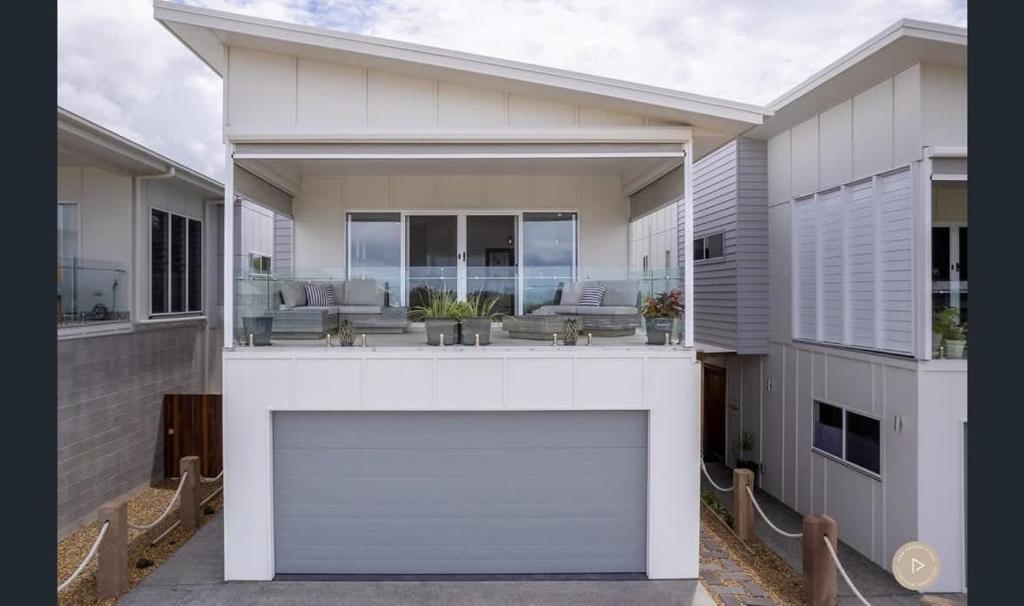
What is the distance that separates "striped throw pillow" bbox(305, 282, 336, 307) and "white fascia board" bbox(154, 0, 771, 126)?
2.46m

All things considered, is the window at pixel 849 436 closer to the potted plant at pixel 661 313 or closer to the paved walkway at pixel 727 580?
the paved walkway at pixel 727 580

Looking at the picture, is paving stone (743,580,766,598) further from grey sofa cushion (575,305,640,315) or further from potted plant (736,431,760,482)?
potted plant (736,431,760,482)

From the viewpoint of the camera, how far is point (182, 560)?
22.5 ft

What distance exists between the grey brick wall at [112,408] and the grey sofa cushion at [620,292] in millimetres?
6869

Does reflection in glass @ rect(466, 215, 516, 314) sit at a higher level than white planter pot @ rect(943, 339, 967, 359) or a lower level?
higher

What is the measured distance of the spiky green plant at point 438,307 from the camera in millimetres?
6531

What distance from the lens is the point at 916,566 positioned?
678 cm

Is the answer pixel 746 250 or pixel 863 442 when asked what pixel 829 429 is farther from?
pixel 746 250

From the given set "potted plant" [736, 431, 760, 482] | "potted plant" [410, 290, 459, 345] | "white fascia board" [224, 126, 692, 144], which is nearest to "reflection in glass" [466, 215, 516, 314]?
"potted plant" [410, 290, 459, 345]

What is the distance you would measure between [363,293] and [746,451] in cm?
789

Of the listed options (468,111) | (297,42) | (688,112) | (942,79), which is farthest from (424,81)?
(942,79)

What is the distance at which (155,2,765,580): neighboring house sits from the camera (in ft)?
20.7

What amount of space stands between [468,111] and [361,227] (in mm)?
3335

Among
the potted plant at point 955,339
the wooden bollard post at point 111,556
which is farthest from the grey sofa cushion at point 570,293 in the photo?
the wooden bollard post at point 111,556
